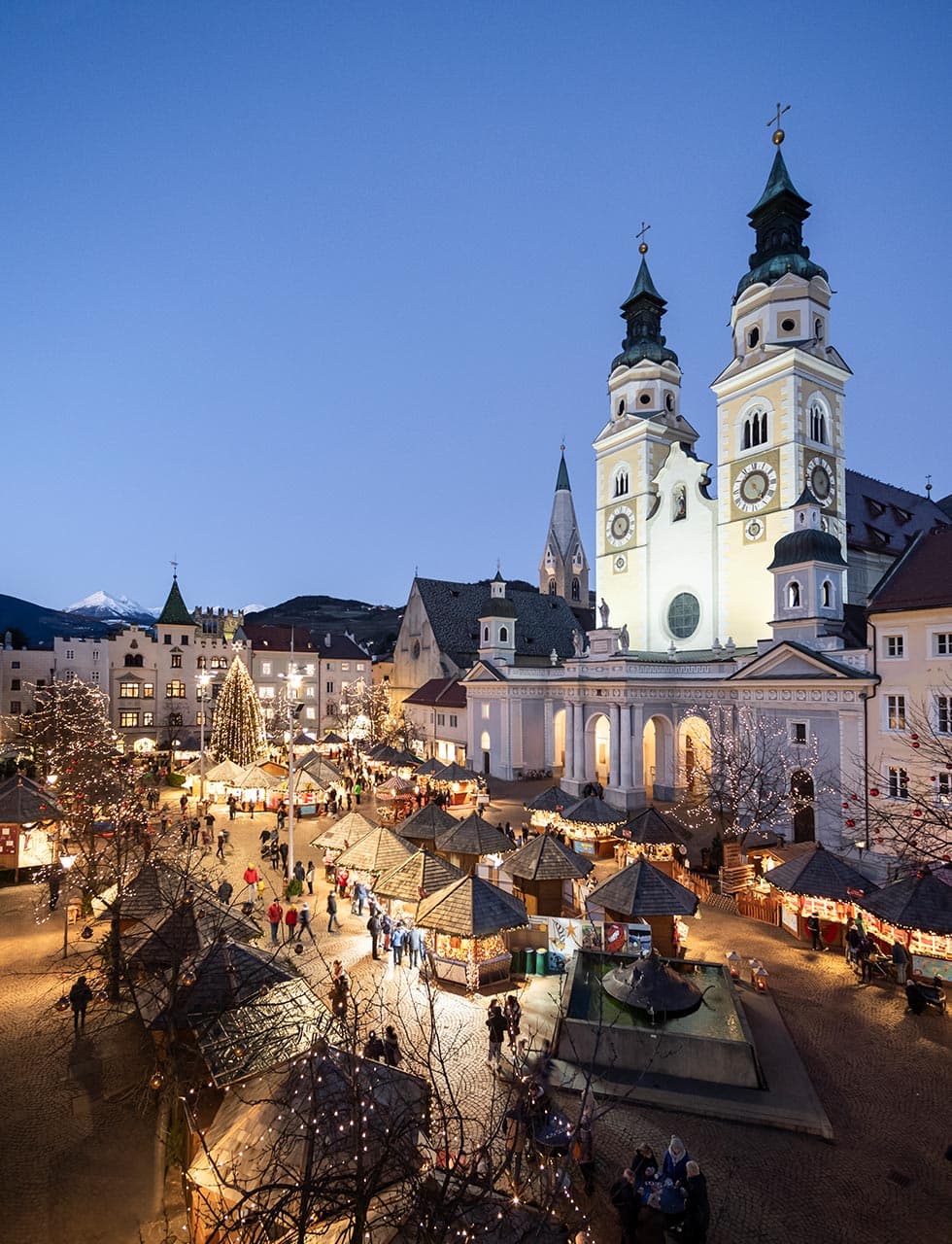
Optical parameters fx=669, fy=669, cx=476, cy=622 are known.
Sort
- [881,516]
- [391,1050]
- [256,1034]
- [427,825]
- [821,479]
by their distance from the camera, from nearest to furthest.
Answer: [256,1034] → [391,1050] → [427,825] → [821,479] → [881,516]

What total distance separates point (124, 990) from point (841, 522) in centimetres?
3814

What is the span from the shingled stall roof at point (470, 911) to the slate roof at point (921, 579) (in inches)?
776

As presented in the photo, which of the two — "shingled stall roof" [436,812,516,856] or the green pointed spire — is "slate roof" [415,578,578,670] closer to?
the green pointed spire

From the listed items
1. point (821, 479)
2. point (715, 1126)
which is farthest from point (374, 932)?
point (821, 479)

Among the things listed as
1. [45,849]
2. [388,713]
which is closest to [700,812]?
[45,849]

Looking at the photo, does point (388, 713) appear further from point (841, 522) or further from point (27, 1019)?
point (27, 1019)

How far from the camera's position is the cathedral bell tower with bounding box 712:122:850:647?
3634cm

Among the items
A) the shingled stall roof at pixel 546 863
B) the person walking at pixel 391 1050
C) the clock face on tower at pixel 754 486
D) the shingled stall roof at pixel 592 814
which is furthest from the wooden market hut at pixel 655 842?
the clock face on tower at pixel 754 486

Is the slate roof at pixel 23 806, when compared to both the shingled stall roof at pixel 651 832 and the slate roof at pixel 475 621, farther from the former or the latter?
the slate roof at pixel 475 621

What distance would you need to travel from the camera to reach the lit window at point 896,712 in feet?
85.4

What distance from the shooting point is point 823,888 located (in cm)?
1809

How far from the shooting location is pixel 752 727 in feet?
102

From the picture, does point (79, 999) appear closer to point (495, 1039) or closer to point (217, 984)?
point (217, 984)

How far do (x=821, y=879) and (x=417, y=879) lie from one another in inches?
435
